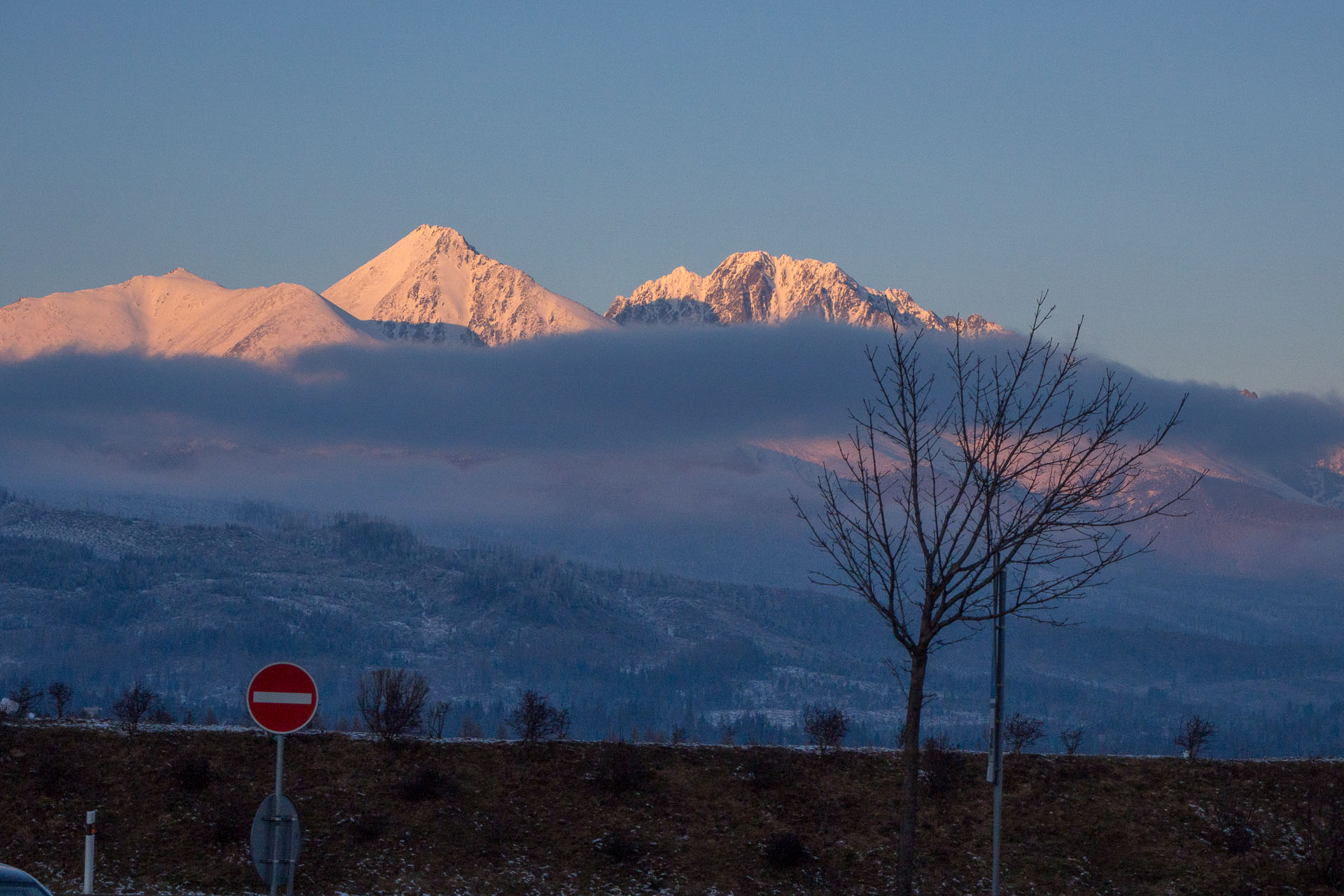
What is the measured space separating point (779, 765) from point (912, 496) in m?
17.0

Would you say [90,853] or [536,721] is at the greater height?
[536,721]

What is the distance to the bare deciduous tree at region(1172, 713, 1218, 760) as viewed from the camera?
131 ft

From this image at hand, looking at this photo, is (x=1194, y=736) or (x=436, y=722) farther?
(x=436, y=722)

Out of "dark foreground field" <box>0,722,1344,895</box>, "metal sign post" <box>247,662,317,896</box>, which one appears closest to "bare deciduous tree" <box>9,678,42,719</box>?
"dark foreground field" <box>0,722,1344,895</box>

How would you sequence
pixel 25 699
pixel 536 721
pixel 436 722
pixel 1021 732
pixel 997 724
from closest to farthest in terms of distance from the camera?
pixel 997 724
pixel 536 721
pixel 25 699
pixel 1021 732
pixel 436 722

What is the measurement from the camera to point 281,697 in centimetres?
1853

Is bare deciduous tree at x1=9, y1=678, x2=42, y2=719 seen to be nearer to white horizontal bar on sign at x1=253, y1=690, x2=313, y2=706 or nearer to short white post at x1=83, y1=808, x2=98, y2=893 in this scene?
short white post at x1=83, y1=808, x2=98, y2=893

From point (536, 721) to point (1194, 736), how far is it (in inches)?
737

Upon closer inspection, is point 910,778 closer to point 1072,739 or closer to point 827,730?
point 827,730

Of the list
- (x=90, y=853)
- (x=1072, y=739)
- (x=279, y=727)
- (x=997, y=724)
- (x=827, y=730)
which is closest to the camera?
(x=279, y=727)

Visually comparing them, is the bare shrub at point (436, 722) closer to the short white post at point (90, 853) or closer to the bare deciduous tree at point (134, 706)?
the bare deciduous tree at point (134, 706)

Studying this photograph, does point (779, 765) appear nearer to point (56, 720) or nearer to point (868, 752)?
point (868, 752)

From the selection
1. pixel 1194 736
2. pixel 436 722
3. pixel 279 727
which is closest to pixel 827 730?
pixel 1194 736

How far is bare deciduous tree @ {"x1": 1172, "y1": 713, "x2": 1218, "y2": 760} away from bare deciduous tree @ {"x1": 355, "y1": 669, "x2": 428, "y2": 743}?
20905mm
